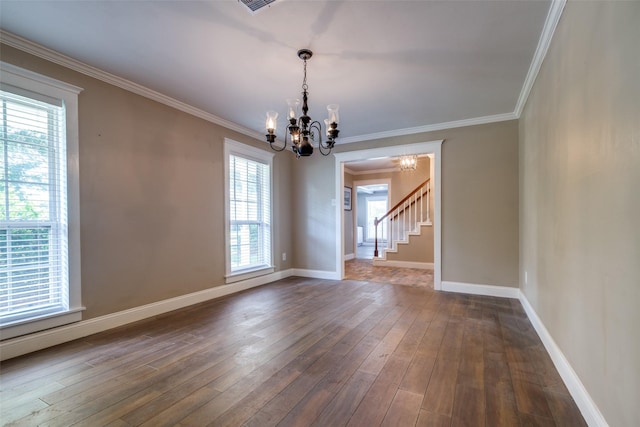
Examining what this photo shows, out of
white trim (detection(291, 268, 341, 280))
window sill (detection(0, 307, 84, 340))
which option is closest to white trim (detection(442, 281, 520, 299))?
white trim (detection(291, 268, 341, 280))

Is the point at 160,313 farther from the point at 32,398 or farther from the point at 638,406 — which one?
the point at 638,406

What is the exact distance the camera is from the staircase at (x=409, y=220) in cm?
660

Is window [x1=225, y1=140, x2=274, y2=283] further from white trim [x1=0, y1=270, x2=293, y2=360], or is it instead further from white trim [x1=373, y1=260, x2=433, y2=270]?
white trim [x1=373, y1=260, x2=433, y2=270]

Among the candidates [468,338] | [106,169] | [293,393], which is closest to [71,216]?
[106,169]

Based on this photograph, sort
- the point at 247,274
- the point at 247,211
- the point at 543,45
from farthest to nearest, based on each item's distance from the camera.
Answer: the point at 247,211 → the point at 247,274 → the point at 543,45

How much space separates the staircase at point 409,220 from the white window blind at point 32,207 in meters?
5.91

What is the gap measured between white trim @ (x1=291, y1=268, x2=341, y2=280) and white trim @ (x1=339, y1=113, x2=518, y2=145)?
8.02ft

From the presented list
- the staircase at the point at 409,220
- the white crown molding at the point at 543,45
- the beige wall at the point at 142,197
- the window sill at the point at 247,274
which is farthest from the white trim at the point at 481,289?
the beige wall at the point at 142,197

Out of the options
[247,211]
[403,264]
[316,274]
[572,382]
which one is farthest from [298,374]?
[403,264]

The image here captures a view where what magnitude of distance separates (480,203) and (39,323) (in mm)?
5141

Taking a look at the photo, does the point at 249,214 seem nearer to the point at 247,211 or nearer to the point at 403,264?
the point at 247,211

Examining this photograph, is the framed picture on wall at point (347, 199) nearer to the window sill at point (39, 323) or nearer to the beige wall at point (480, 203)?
the beige wall at point (480, 203)

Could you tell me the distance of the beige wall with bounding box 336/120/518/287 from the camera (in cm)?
394

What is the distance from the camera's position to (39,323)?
2.41 metres
